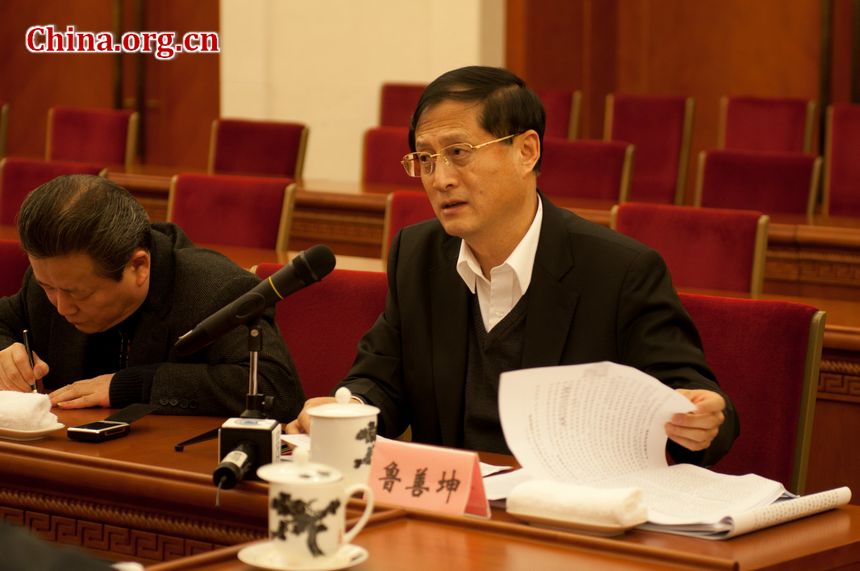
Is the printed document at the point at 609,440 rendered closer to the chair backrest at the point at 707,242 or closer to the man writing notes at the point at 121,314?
the man writing notes at the point at 121,314

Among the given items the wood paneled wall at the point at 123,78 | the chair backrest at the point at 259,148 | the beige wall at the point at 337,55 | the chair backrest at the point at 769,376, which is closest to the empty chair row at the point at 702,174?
the chair backrest at the point at 259,148

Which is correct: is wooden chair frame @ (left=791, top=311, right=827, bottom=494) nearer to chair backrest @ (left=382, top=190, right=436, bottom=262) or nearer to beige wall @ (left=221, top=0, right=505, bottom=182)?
chair backrest @ (left=382, top=190, right=436, bottom=262)

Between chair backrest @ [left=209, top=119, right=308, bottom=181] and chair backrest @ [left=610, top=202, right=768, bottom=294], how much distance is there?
2142 mm

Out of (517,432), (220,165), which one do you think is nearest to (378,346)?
(517,432)

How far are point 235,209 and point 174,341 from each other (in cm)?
140

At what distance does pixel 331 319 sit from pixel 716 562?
1322mm

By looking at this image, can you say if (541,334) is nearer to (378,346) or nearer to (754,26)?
(378,346)

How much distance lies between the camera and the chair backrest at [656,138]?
5949mm

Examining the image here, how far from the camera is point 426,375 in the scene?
2.40 metres

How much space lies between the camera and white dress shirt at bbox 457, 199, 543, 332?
2322 mm

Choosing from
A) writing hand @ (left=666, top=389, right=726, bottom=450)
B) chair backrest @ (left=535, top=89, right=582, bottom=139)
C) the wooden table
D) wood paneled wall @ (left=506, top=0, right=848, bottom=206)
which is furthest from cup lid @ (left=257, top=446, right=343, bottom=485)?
wood paneled wall @ (left=506, top=0, right=848, bottom=206)

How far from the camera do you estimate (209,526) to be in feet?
6.30

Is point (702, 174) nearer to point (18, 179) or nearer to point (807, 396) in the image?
point (18, 179)

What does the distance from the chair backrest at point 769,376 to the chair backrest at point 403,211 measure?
1445 mm
